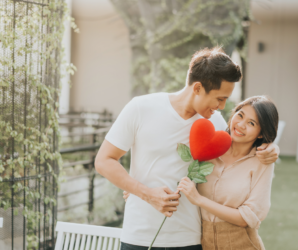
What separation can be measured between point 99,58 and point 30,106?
31.3 ft

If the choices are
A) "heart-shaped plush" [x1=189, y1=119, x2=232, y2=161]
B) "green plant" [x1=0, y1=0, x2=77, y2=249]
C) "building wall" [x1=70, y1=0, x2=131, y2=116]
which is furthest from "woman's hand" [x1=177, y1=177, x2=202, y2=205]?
"building wall" [x1=70, y1=0, x2=131, y2=116]

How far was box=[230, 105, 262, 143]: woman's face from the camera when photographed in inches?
64.6

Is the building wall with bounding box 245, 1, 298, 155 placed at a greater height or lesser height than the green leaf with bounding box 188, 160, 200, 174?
greater

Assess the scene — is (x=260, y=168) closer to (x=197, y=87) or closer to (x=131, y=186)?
(x=197, y=87)

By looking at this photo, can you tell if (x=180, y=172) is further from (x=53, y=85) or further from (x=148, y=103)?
(x=53, y=85)

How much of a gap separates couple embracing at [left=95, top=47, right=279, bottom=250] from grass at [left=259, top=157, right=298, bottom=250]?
2.49 m

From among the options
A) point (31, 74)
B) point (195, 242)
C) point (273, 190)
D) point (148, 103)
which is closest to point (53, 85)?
point (31, 74)

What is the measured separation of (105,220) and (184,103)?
294cm

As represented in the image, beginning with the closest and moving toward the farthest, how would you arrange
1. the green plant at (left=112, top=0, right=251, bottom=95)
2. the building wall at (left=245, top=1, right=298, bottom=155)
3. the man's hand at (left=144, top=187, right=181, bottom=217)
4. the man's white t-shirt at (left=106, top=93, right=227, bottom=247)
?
the man's hand at (left=144, top=187, right=181, bottom=217) < the man's white t-shirt at (left=106, top=93, right=227, bottom=247) < the green plant at (left=112, top=0, right=251, bottom=95) < the building wall at (left=245, top=1, right=298, bottom=155)

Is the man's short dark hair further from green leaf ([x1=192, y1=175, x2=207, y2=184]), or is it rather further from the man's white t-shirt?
green leaf ([x1=192, y1=175, x2=207, y2=184])

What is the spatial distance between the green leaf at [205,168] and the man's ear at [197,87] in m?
0.34

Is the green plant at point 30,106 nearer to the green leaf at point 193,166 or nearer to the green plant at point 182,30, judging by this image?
the green leaf at point 193,166

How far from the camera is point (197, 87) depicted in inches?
63.1

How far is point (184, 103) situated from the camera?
1673mm
